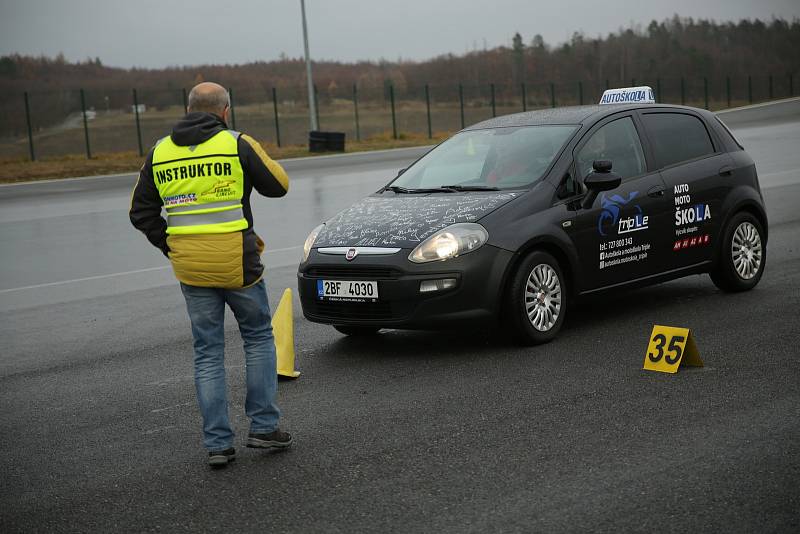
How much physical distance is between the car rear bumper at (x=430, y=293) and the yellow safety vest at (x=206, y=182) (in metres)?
2.12

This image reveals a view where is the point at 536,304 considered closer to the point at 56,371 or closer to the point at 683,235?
the point at 683,235

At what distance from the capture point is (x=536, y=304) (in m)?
7.49

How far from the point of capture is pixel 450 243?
724 centimetres

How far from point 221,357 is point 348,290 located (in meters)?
2.10

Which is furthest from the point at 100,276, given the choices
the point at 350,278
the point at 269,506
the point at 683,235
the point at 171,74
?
the point at 171,74

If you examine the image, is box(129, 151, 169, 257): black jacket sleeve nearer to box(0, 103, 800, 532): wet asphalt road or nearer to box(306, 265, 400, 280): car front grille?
box(0, 103, 800, 532): wet asphalt road

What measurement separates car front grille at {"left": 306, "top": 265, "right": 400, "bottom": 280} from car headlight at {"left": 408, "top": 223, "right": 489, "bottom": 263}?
18 centimetres

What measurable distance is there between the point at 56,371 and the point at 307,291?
6.10 ft

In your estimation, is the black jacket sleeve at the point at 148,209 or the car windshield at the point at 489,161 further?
the car windshield at the point at 489,161

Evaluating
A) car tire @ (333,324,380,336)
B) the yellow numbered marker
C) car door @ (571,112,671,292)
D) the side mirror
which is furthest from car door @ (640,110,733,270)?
car tire @ (333,324,380,336)

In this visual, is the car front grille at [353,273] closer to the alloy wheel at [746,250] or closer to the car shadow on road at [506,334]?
the car shadow on road at [506,334]

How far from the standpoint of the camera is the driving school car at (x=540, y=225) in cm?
723

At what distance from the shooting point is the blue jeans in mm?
5230

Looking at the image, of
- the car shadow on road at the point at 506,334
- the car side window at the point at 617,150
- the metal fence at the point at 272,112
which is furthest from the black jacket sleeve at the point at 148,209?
the metal fence at the point at 272,112
